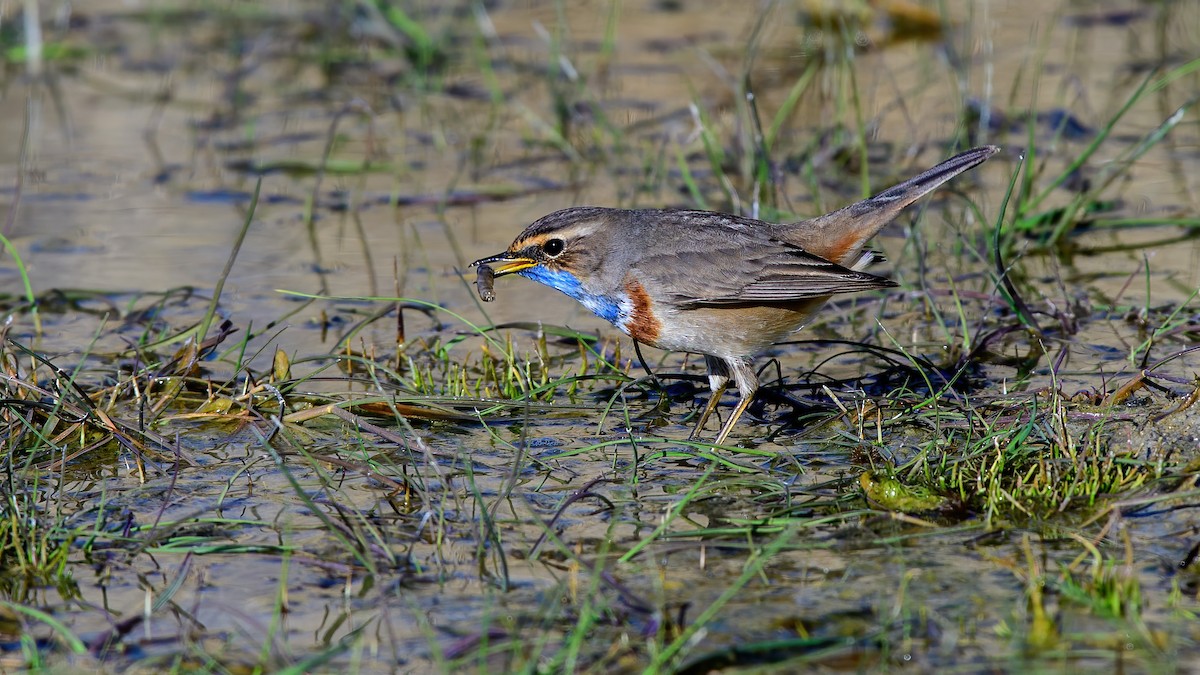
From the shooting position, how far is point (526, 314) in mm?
7809

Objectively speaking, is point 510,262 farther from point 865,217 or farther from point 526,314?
point 865,217

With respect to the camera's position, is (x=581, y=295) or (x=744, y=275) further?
(x=581, y=295)

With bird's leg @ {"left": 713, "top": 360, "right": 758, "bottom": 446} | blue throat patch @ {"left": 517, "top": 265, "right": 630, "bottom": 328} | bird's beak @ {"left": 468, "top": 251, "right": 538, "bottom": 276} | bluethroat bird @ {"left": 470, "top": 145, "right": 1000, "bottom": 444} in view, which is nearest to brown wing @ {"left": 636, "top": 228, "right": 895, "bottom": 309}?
bluethroat bird @ {"left": 470, "top": 145, "right": 1000, "bottom": 444}

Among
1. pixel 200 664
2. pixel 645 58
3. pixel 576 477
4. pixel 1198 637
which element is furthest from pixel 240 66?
pixel 1198 637

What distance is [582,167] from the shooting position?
1009 cm

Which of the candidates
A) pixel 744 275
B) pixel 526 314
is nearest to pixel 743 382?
pixel 744 275

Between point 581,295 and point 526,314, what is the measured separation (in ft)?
4.62

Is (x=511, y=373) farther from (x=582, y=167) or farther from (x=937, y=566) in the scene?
(x=582, y=167)

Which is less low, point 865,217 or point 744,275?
point 865,217

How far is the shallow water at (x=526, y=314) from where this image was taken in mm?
4246

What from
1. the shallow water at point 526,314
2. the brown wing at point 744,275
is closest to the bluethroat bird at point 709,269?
the brown wing at point 744,275

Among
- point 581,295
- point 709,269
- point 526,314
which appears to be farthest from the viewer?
point 526,314

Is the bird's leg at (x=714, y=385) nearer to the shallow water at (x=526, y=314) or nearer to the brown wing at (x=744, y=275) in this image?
the shallow water at (x=526, y=314)

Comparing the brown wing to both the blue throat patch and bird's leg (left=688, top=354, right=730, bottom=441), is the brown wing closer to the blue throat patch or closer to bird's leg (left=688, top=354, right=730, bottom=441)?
the blue throat patch
